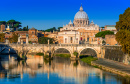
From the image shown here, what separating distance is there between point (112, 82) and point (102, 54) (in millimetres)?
28560

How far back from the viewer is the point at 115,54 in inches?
2176

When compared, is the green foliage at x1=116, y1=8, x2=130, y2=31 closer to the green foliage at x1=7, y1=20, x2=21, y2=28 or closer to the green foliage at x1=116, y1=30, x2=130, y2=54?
the green foliage at x1=116, y1=30, x2=130, y2=54

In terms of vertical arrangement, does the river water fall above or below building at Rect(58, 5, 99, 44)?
below

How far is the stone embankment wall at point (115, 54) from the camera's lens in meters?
50.4

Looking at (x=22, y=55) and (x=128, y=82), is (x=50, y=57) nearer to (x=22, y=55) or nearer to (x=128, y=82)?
(x=22, y=55)

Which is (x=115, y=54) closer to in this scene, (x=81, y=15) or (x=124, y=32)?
(x=124, y=32)

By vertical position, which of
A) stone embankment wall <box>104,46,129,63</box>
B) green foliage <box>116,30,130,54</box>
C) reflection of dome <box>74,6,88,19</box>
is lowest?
stone embankment wall <box>104,46,129,63</box>

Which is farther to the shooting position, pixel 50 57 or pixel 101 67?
pixel 50 57

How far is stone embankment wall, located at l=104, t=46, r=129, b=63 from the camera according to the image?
50406 millimetres

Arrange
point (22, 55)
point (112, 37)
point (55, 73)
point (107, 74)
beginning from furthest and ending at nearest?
point (112, 37) → point (22, 55) → point (55, 73) → point (107, 74)

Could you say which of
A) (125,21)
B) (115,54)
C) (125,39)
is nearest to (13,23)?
(115,54)

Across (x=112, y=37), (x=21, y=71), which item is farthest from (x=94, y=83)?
(x=112, y=37)

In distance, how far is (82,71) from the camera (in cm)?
4691

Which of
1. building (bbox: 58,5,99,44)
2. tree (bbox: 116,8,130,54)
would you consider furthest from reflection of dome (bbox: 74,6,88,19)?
tree (bbox: 116,8,130,54)
